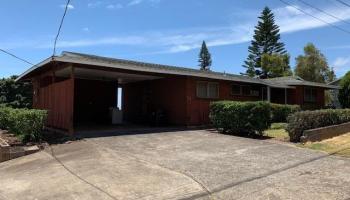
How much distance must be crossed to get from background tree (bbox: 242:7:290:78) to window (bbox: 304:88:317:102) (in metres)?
27.0

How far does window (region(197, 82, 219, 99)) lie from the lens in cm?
2051

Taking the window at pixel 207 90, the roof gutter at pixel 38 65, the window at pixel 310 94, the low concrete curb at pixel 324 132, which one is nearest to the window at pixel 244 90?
the window at pixel 207 90

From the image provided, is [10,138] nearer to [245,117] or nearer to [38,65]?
[38,65]

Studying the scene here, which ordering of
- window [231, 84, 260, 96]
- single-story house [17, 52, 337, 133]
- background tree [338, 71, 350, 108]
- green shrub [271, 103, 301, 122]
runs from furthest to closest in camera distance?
background tree [338, 71, 350, 108] < window [231, 84, 260, 96] < green shrub [271, 103, 301, 122] < single-story house [17, 52, 337, 133]

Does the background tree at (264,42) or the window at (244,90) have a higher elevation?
the background tree at (264,42)

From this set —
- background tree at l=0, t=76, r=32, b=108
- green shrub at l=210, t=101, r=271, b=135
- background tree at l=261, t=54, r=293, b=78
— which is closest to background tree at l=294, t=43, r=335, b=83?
background tree at l=261, t=54, r=293, b=78

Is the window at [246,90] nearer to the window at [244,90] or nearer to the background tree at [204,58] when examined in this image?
the window at [244,90]

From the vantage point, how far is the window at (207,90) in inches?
807

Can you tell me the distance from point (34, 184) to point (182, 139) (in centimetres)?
663

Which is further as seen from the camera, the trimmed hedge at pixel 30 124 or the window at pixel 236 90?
the window at pixel 236 90

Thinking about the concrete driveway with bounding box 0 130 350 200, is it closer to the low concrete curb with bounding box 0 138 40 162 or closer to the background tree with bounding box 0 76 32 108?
the low concrete curb with bounding box 0 138 40 162

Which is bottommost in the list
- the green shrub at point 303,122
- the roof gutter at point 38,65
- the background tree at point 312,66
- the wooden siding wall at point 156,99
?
the green shrub at point 303,122

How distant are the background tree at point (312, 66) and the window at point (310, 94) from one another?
71.1 feet

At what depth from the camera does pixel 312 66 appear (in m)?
51.6
